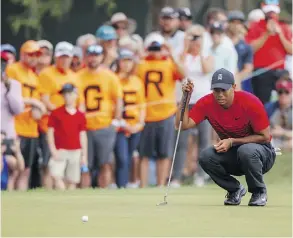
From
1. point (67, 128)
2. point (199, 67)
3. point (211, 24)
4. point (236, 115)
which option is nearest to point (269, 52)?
point (211, 24)

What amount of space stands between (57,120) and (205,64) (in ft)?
7.34

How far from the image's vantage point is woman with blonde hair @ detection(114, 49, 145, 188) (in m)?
19.0

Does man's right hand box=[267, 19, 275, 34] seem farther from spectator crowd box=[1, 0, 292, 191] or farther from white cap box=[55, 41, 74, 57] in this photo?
white cap box=[55, 41, 74, 57]

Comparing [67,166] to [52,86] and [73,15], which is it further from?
[73,15]

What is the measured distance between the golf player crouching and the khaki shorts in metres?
5.26

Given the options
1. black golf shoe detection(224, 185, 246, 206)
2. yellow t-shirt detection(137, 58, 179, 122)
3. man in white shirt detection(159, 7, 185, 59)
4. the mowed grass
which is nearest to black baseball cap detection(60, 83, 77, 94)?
yellow t-shirt detection(137, 58, 179, 122)

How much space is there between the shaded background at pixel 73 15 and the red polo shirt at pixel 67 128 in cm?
607

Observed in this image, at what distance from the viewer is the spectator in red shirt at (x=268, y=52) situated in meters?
20.5

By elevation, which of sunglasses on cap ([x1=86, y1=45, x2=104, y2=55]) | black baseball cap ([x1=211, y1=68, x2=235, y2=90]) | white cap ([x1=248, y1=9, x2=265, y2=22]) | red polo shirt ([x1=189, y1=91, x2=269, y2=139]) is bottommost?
red polo shirt ([x1=189, y1=91, x2=269, y2=139])

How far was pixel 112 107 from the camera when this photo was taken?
19.1 meters

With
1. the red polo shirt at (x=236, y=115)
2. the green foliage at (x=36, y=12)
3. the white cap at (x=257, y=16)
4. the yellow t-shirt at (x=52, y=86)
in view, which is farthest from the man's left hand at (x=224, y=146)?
the green foliage at (x=36, y=12)

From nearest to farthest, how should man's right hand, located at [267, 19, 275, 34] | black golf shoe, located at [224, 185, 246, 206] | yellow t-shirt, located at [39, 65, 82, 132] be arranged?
black golf shoe, located at [224, 185, 246, 206] < yellow t-shirt, located at [39, 65, 82, 132] < man's right hand, located at [267, 19, 275, 34]

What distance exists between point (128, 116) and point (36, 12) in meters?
7.67

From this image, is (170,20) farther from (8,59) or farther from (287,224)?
(287,224)
